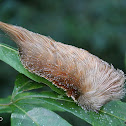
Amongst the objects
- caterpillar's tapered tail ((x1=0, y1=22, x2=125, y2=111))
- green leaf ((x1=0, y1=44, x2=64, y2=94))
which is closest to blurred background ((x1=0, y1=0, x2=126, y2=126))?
green leaf ((x1=0, y1=44, x2=64, y2=94))

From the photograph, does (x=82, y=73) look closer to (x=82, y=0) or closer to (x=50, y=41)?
(x=50, y=41)

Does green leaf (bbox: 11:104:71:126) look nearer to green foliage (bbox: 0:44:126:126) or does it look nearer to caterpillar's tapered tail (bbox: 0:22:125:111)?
green foliage (bbox: 0:44:126:126)

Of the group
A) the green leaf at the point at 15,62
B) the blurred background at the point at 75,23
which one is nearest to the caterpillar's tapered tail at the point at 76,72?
the green leaf at the point at 15,62

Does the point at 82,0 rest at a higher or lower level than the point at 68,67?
higher

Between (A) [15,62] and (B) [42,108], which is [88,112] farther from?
(A) [15,62]

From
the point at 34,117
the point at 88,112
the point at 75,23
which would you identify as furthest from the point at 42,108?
the point at 75,23

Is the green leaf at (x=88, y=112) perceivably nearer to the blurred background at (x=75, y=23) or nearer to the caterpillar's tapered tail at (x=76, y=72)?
the caterpillar's tapered tail at (x=76, y=72)

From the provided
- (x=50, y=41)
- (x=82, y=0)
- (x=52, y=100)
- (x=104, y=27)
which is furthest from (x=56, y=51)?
(x=82, y=0)
